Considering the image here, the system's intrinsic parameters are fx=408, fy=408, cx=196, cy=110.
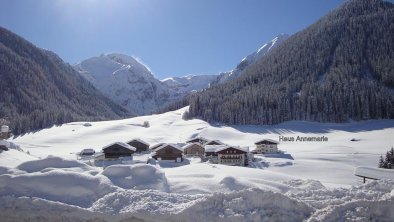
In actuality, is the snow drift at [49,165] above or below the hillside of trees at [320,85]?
below

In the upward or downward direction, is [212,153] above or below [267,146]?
below

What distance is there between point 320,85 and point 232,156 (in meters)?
101

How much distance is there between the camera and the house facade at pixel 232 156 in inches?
2456

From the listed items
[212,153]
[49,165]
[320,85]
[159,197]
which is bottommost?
[212,153]

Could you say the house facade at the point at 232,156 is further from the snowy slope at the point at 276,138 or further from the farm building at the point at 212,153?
the snowy slope at the point at 276,138

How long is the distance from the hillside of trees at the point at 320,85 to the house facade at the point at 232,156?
66144mm

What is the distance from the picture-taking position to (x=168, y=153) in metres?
62.9

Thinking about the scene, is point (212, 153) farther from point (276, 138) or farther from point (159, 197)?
point (159, 197)

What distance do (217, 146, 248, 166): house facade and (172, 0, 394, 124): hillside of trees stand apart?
66.1 m

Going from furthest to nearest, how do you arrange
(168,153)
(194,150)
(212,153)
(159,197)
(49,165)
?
(194,150), (212,153), (168,153), (49,165), (159,197)

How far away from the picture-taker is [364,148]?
77250 millimetres

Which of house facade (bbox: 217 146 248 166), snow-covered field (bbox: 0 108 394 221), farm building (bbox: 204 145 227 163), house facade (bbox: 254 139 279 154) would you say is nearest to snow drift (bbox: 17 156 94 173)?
snow-covered field (bbox: 0 108 394 221)

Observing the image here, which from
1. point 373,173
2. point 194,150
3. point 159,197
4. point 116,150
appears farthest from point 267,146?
point 159,197

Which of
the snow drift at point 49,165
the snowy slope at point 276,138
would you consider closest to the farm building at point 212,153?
the snowy slope at point 276,138
